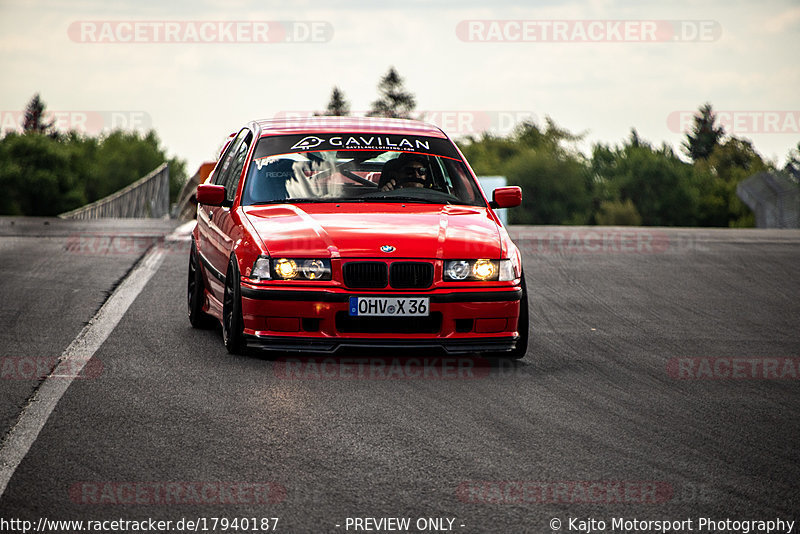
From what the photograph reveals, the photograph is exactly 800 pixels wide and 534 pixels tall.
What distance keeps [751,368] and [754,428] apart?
6.28 ft

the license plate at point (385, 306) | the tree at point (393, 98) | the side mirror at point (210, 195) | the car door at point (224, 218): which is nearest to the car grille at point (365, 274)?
the license plate at point (385, 306)

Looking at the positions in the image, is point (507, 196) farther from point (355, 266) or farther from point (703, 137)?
point (703, 137)

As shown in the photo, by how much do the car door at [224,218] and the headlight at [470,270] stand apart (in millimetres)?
1583

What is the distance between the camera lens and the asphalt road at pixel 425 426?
15.1 feet

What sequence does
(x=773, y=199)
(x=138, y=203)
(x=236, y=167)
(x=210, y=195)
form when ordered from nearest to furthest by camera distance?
(x=210, y=195) → (x=236, y=167) → (x=138, y=203) → (x=773, y=199)

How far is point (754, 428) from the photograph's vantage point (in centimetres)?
600

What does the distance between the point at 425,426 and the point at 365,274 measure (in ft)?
5.37

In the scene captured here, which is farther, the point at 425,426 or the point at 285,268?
the point at 285,268

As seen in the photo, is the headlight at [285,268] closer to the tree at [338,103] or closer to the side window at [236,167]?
the side window at [236,167]

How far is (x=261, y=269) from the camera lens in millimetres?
7465

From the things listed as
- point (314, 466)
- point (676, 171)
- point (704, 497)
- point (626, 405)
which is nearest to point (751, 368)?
point (626, 405)

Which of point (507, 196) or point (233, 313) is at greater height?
point (507, 196)

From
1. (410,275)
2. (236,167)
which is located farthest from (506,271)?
(236,167)

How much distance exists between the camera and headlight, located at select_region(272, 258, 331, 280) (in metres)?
7.37
